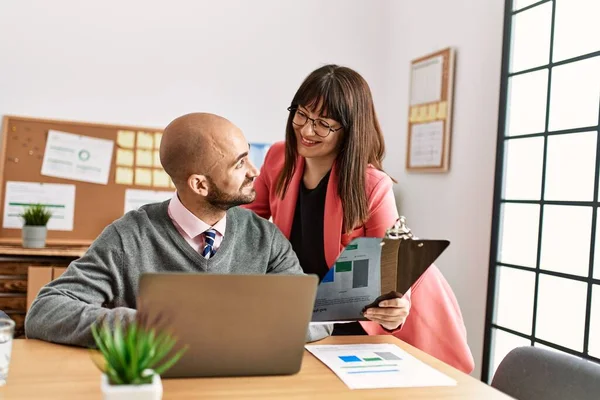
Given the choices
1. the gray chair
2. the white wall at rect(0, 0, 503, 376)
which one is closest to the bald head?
the gray chair

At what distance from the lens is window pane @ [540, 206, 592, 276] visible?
7.88 feet

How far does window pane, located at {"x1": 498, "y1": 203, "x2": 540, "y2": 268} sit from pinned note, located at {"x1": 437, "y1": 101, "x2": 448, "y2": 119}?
63 centimetres

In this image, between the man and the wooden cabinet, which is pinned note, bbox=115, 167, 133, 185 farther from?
the man

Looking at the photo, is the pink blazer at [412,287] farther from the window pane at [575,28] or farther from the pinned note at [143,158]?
the pinned note at [143,158]

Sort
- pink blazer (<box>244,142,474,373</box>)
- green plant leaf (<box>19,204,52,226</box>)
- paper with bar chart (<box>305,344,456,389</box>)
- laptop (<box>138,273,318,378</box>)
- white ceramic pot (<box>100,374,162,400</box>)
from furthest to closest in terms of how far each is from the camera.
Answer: green plant leaf (<box>19,204,52,226</box>), pink blazer (<box>244,142,474,373</box>), paper with bar chart (<box>305,344,456,389</box>), laptop (<box>138,273,318,378</box>), white ceramic pot (<box>100,374,162,400</box>)

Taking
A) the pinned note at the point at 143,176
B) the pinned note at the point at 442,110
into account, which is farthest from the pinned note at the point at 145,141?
the pinned note at the point at 442,110

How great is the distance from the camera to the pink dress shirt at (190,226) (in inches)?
57.7

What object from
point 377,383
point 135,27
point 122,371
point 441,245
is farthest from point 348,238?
point 135,27

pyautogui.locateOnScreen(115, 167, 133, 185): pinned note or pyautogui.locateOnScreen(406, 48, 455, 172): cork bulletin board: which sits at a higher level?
pyautogui.locateOnScreen(406, 48, 455, 172): cork bulletin board

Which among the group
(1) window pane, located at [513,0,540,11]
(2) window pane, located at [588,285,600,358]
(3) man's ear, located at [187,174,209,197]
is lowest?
(2) window pane, located at [588,285,600,358]

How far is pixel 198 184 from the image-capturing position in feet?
4.85

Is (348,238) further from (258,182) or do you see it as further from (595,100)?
(595,100)

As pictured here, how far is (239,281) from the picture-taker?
1.02m

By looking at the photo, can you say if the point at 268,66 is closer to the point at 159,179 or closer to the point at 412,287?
the point at 159,179
